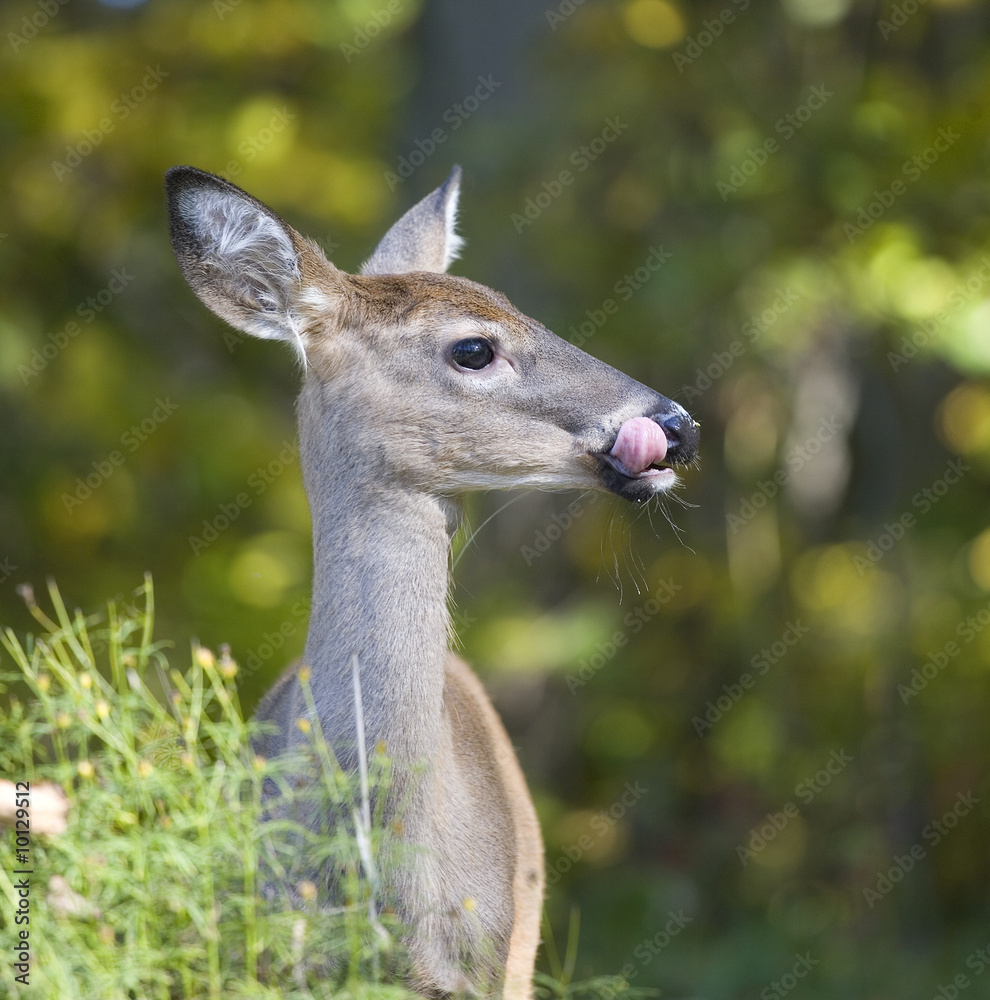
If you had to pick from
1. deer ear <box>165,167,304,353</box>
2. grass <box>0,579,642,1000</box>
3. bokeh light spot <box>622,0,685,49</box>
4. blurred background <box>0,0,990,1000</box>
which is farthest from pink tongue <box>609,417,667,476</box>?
bokeh light spot <box>622,0,685,49</box>

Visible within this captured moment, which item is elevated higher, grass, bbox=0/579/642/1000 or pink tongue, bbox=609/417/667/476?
pink tongue, bbox=609/417/667/476

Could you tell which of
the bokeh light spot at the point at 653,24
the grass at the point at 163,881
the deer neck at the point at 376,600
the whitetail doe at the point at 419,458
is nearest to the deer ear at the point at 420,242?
the whitetail doe at the point at 419,458

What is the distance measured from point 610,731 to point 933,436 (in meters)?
3.40

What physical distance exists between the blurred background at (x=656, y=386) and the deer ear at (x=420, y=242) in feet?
11.6

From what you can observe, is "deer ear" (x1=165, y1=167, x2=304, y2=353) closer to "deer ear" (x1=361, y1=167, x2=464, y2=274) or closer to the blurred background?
"deer ear" (x1=361, y1=167, x2=464, y2=274)

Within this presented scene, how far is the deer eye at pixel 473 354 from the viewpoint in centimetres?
422

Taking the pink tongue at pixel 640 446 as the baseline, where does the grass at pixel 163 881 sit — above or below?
below

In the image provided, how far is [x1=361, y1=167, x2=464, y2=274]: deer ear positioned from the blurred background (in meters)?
3.55

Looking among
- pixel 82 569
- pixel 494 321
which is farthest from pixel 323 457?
pixel 82 569

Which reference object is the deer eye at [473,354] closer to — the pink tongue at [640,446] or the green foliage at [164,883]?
the pink tongue at [640,446]

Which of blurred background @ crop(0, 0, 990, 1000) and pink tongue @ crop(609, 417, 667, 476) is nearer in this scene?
pink tongue @ crop(609, 417, 667, 476)

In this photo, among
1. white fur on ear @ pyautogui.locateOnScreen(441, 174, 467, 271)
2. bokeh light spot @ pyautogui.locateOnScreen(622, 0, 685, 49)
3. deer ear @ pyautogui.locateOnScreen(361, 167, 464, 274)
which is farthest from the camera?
bokeh light spot @ pyautogui.locateOnScreen(622, 0, 685, 49)

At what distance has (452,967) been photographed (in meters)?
3.72

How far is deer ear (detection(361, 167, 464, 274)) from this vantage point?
5.14 meters
